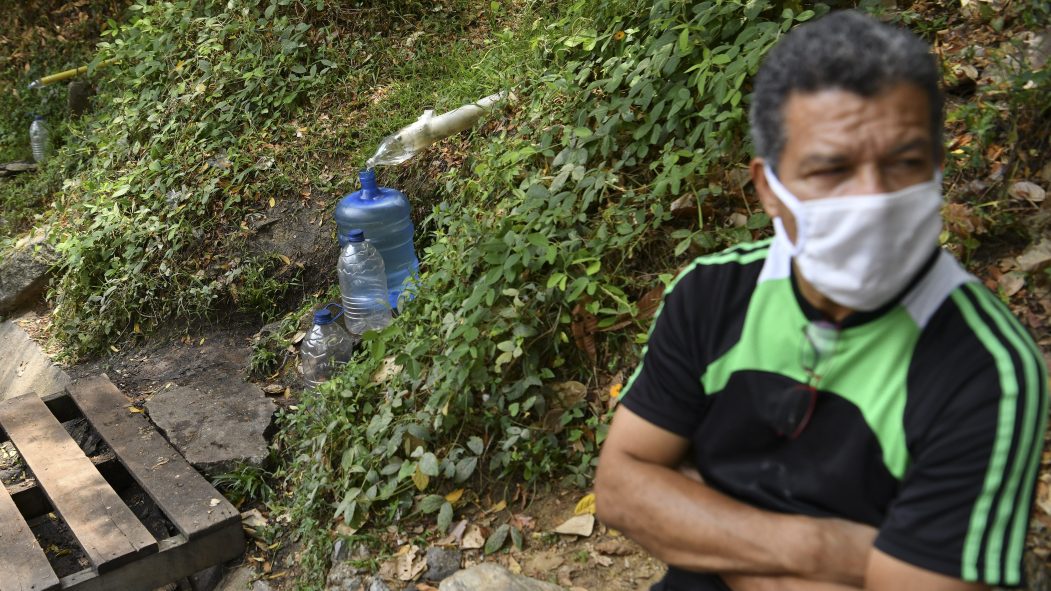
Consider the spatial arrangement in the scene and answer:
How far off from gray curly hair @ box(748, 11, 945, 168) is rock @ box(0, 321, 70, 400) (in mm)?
4760

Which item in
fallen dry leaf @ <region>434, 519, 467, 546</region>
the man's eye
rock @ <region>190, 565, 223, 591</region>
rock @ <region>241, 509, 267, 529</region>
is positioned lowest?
rock @ <region>190, 565, 223, 591</region>

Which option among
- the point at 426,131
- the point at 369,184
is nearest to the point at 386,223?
the point at 369,184

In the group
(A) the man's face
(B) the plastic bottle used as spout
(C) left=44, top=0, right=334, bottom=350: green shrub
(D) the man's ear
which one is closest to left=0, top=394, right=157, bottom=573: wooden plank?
(C) left=44, top=0, right=334, bottom=350: green shrub

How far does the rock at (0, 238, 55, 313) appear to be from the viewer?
6039mm

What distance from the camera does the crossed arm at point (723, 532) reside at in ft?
4.94

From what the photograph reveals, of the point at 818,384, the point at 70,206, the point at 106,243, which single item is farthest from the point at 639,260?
the point at 70,206

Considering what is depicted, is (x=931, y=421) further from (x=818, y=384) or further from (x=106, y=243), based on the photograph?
(x=106, y=243)

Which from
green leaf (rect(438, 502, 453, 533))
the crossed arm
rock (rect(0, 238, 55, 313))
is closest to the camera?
the crossed arm

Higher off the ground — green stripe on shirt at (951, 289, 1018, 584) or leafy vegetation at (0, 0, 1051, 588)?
green stripe on shirt at (951, 289, 1018, 584)

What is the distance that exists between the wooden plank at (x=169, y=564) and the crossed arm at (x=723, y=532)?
234cm

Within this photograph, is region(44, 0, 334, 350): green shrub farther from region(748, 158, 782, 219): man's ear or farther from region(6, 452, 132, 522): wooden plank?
region(748, 158, 782, 219): man's ear

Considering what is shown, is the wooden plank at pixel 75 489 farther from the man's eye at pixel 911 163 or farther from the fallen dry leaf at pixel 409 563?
the man's eye at pixel 911 163

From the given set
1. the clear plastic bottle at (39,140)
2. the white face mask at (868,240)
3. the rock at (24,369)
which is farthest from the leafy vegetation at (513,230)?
the clear plastic bottle at (39,140)

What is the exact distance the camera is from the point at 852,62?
1398 mm
